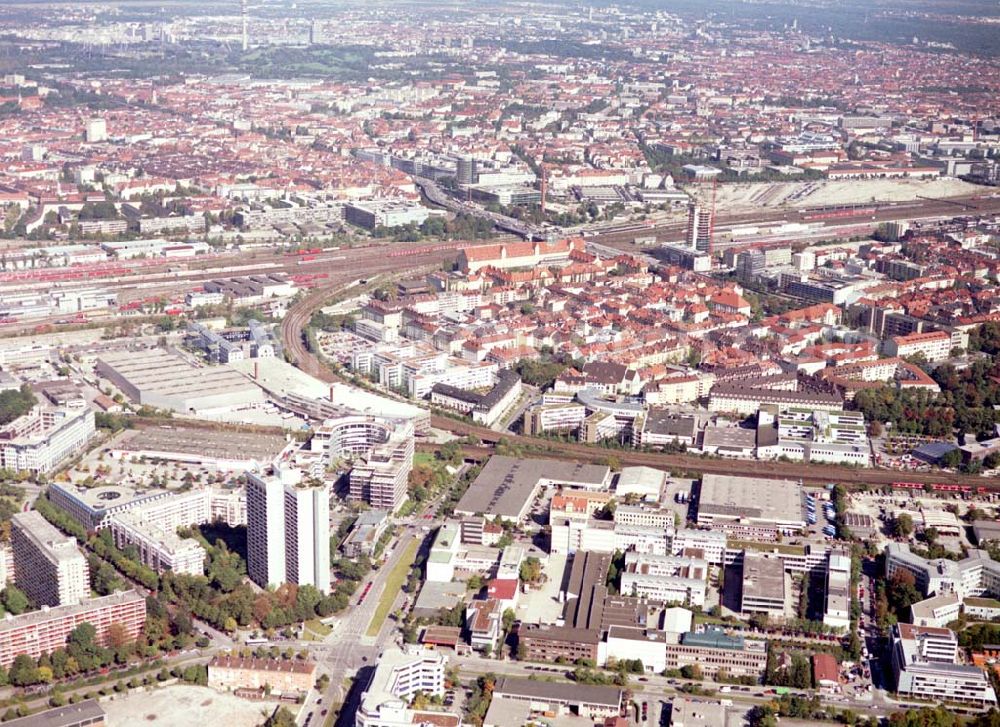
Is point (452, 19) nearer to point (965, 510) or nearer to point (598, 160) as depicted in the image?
point (598, 160)

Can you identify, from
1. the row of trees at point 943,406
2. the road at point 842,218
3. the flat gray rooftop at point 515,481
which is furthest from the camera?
the road at point 842,218

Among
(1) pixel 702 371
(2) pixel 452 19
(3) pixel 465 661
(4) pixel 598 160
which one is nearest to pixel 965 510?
(1) pixel 702 371

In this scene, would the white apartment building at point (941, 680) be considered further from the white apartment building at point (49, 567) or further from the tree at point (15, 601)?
the tree at point (15, 601)

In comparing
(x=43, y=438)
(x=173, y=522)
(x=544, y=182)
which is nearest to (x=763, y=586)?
(x=173, y=522)

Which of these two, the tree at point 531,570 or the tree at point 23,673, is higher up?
the tree at point 531,570

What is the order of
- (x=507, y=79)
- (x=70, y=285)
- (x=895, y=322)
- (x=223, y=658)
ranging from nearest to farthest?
(x=223, y=658) < (x=895, y=322) < (x=70, y=285) < (x=507, y=79)

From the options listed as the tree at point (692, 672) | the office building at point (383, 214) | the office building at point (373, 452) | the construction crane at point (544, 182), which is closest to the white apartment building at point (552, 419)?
the office building at point (373, 452)

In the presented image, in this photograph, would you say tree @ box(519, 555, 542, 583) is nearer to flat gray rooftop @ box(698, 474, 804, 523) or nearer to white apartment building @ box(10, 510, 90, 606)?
flat gray rooftop @ box(698, 474, 804, 523)
